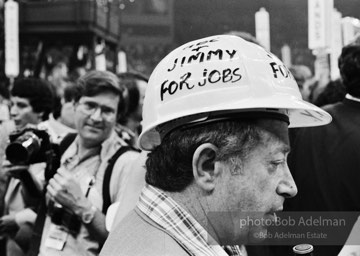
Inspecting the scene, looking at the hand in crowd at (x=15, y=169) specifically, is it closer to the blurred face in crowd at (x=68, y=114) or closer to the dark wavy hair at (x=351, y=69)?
the dark wavy hair at (x=351, y=69)

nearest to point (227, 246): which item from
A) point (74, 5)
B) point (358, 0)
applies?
point (358, 0)

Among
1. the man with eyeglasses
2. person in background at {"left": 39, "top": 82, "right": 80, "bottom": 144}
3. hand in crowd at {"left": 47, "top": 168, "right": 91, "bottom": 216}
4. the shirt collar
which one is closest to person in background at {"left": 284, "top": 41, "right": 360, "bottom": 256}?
the man with eyeglasses

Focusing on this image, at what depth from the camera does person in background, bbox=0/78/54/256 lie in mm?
3035

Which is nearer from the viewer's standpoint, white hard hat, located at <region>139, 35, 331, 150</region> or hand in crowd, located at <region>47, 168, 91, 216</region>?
white hard hat, located at <region>139, 35, 331, 150</region>

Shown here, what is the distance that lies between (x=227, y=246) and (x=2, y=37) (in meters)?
12.5

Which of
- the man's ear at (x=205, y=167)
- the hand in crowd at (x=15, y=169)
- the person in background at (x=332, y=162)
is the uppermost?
the man's ear at (x=205, y=167)

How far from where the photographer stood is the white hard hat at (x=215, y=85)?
47.4 inches

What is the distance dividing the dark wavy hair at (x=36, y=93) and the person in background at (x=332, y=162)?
1.88 m

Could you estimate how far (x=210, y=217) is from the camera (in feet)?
4.01

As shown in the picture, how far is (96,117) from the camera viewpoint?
113 inches

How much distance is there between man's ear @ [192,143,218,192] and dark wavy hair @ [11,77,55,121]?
2766mm

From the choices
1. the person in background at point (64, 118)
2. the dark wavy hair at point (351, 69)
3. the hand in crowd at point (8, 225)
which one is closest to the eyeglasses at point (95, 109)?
the hand in crowd at point (8, 225)

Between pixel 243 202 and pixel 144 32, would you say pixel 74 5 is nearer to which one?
pixel 144 32

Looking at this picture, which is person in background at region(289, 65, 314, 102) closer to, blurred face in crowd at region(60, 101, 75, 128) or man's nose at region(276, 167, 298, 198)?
blurred face in crowd at region(60, 101, 75, 128)
